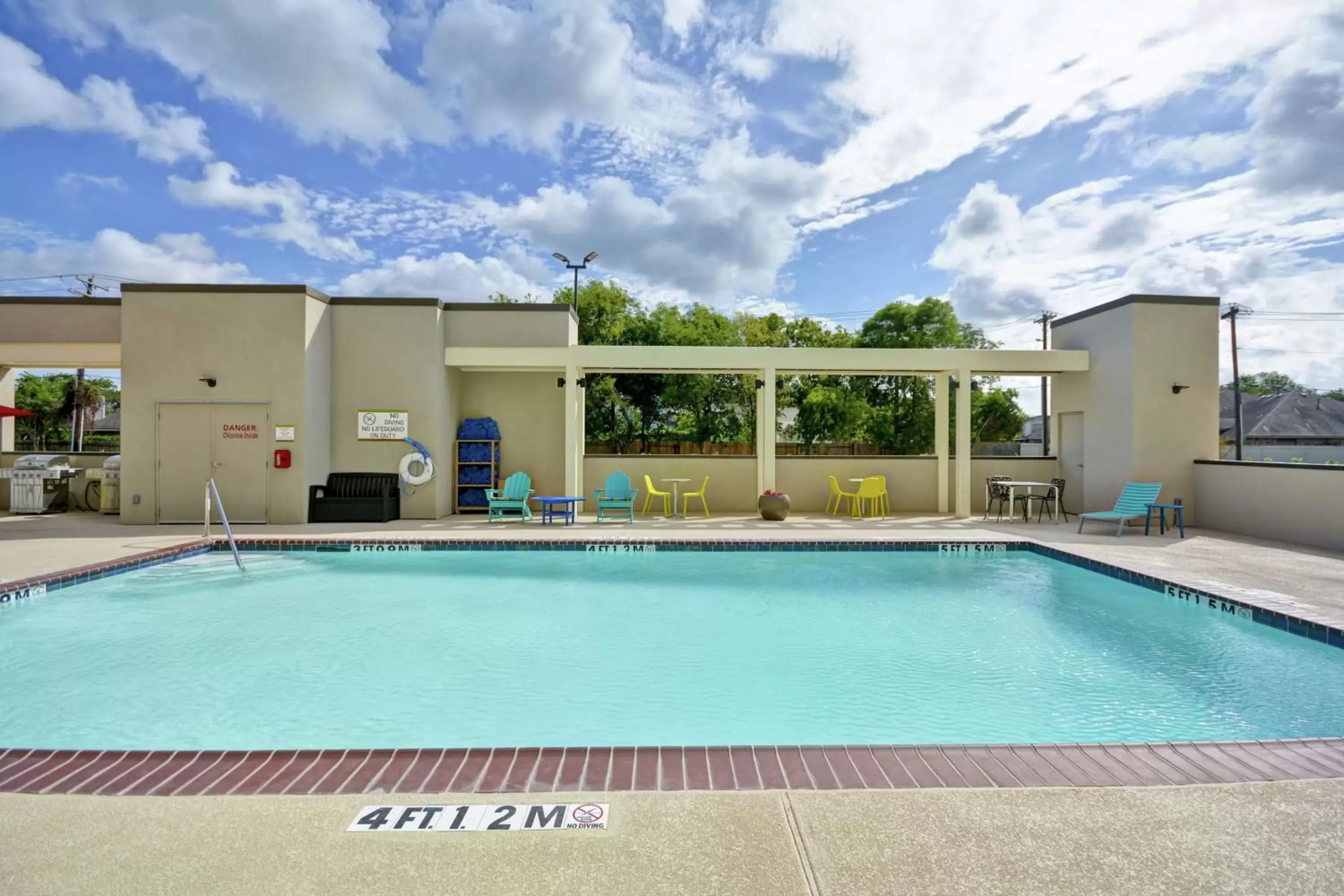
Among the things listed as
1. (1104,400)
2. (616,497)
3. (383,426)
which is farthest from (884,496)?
(383,426)

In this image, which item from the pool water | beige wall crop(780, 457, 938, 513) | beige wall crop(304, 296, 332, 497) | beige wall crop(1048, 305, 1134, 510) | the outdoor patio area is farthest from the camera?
beige wall crop(780, 457, 938, 513)

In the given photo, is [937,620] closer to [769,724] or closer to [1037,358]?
[769,724]

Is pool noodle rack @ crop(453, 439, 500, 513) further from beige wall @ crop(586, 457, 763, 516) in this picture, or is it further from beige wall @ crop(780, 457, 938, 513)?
beige wall @ crop(780, 457, 938, 513)

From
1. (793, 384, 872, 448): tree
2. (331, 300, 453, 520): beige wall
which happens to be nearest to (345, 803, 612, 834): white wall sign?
(331, 300, 453, 520): beige wall

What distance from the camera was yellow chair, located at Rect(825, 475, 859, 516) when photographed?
12.1m

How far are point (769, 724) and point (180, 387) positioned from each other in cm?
1042

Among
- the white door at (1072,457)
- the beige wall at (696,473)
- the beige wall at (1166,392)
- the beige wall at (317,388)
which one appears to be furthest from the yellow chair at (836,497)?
the beige wall at (317,388)

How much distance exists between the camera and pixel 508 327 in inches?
463

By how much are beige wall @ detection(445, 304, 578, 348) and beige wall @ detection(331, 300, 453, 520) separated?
472 mm

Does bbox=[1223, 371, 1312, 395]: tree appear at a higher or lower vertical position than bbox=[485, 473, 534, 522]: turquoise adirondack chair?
higher

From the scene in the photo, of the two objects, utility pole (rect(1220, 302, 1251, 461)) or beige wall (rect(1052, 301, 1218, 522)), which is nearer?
beige wall (rect(1052, 301, 1218, 522))

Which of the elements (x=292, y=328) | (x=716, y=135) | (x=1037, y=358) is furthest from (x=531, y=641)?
(x=716, y=135)

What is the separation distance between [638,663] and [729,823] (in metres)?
2.69

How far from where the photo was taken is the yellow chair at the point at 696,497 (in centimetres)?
1176
